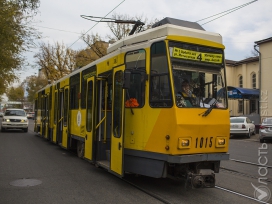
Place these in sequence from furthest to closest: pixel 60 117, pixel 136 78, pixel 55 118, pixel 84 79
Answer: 1. pixel 55 118
2. pixel 60 117
3. pixel 84 79
4. pixel 136 78

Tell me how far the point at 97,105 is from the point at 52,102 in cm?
721

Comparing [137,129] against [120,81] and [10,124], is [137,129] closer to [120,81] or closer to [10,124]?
[120,81]

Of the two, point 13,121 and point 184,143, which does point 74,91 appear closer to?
point 184,143

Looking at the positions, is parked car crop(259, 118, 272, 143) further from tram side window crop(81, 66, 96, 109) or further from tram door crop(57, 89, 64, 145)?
tram side window crop(81, 66, 96, 109)

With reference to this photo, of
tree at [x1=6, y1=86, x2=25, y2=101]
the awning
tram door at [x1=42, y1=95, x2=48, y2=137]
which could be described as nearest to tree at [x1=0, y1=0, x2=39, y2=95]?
tram door at [x1=42, y1=95, x2=48, y2=137]

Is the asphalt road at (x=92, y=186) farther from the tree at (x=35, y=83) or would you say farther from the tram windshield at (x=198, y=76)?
the tree at (x=35, y=83)

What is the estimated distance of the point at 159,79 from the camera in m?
5.98

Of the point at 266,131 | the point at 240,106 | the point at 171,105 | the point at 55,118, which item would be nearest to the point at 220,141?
the point at 171,105

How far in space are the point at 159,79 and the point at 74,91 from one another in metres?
5.60

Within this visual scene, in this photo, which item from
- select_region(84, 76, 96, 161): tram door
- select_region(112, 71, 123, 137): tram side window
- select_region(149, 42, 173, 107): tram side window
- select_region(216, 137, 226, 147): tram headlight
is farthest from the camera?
select_region(84, 76, 96, 161): tram door

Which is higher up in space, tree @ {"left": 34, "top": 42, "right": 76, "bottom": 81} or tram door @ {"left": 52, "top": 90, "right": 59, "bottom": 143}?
tree @ {"left": 34, "top": 42, "right": 76, "bottom": 81}

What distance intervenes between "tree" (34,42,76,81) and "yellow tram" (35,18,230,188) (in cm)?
3447

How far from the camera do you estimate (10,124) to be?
22.0m

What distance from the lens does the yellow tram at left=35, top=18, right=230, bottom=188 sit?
570 cm
